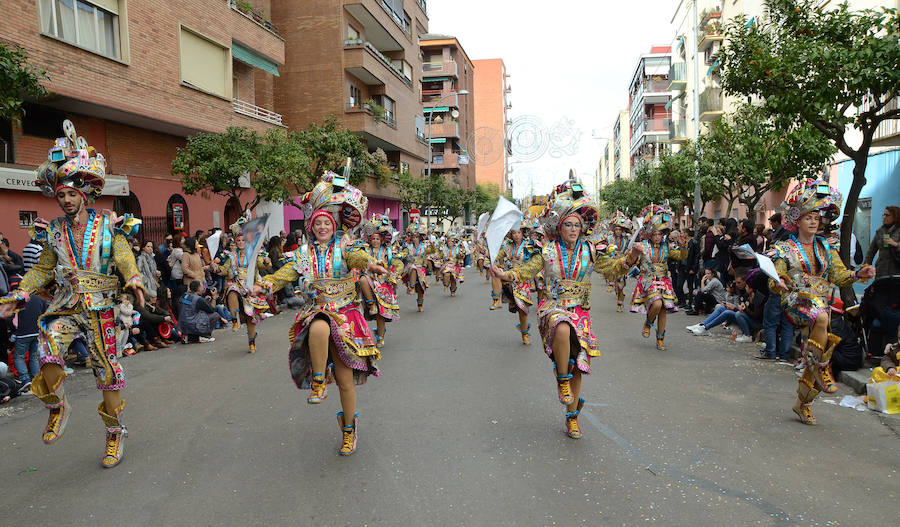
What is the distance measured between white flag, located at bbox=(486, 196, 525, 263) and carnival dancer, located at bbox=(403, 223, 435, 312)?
276 inches

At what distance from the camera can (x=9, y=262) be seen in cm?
886

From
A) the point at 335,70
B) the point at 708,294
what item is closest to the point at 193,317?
the point at 708,294

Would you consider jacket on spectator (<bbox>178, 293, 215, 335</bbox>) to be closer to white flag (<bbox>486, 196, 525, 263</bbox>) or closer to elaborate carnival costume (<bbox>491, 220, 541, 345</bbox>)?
elaborate carnival costume (<bbox>491, 220, 541, 345</bbox>)

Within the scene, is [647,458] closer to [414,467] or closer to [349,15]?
[414,467]

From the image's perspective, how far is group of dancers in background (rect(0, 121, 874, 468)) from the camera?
15.6 feet

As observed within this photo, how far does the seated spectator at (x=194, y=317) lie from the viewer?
10336mm

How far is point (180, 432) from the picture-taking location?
5.46 m

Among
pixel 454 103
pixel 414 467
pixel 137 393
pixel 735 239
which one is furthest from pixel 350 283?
pixel 454 103

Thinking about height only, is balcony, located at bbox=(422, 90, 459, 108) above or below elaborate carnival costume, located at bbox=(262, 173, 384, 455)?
above

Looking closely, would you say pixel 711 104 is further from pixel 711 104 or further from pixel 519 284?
pixel 519 284

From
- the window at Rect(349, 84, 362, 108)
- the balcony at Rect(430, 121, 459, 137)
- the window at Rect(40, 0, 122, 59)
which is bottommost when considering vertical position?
the window at Rect(40, 0, 122, 59)

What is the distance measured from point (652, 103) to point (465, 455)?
5992 cm

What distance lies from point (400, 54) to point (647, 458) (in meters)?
37.7

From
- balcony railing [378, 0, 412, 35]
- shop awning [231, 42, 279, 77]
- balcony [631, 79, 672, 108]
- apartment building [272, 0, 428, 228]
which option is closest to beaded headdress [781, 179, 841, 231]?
shop awning [231, 42, 279, 77]
